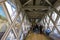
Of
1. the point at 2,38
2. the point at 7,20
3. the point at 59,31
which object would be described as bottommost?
the point at 59,31

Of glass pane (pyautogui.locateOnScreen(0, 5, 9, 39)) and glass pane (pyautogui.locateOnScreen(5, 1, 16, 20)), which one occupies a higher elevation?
glass pane (pyautogui.locateOnScreen(5, 1, 16, 20))

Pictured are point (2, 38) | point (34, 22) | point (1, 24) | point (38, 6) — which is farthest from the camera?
point (34, 22)

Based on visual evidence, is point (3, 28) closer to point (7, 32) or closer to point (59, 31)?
point (7, 32)

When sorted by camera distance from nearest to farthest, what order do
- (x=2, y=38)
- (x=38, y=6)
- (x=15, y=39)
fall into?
(x=2, y=38), (x=15, y=39), (x=38, y=6)

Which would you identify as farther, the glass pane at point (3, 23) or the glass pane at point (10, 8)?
the glass pane at point (10, 8)

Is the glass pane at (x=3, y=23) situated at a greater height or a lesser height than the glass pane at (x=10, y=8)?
lesser

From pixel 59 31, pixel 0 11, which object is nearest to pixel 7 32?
pixel 0 11

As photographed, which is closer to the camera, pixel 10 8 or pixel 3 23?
pixel 3 23

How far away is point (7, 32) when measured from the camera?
3.82 m

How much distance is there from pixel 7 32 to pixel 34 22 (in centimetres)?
1176

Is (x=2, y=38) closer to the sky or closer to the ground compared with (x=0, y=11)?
closer to the ground

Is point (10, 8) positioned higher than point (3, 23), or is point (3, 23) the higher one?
point (10, 8)

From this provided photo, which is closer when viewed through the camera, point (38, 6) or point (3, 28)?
point (3, 28)

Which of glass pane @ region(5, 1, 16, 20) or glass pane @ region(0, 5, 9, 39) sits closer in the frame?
glass pane @ region(0, 5, 9, 39)
